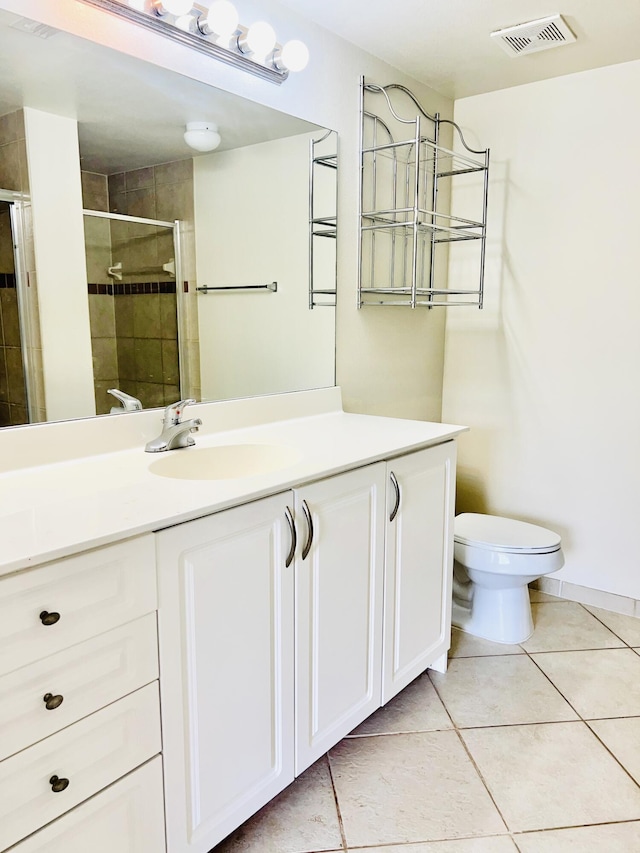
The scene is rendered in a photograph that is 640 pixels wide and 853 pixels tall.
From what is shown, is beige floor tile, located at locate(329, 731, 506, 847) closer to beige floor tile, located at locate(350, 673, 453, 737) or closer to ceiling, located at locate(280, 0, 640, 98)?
beige floor tile, located at locate(350, 673, 453, 737)

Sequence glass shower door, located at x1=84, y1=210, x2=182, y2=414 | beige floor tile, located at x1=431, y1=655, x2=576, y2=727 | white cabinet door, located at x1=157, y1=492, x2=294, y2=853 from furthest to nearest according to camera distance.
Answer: beige floor tile, located at x1=431, y1=655, x2=576, y2=727
glass shower door, located at x1=84, y1=210, x2=182, y2=414
white cabinet door, located at x1=157, y1=492, x2=294, y2=853

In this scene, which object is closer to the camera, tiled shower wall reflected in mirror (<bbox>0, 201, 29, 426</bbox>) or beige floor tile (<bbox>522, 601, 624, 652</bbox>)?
tiled shower wall reflected in mirror (<bbox>0, 201, 29, 426</bbox>)

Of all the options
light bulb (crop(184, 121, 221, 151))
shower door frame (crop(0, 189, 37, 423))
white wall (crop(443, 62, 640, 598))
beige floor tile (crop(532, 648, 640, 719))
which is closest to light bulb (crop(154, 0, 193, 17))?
light bulb (crop(184, 121, 221, 151))

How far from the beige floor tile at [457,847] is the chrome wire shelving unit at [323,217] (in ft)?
5.16

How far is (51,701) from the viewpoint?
3.11ft

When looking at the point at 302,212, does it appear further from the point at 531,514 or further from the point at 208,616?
the point at 531,514

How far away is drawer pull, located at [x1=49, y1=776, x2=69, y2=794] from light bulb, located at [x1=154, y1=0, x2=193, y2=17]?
1.66 metres

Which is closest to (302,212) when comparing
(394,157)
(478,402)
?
(394,157)

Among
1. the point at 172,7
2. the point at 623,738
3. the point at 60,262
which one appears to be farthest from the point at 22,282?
the point at 623,738

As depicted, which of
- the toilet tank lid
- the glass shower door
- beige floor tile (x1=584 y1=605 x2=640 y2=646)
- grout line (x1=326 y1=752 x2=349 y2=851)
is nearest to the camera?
grout line (x1=326 y1=752 x2=349 y2=851)

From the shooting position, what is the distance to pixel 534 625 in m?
2.44

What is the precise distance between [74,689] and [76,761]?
125mm

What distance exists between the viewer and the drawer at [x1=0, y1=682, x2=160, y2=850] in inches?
36.4

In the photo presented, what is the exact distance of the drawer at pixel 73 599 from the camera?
2.93 ft
